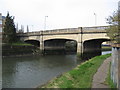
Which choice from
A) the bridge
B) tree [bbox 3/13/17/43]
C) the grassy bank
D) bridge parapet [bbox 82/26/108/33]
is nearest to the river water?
the grassy bank

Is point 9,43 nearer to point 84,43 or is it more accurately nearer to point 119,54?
point 84,43

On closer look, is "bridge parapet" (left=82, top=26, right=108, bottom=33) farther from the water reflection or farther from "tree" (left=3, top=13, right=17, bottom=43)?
"tree" (left=3, top=13, right=17, bottom=43)

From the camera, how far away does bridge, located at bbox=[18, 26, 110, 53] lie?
131ft

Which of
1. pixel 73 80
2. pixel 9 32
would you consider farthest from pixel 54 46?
pixel 73 80

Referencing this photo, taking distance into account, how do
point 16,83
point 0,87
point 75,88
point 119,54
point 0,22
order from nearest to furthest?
point 119,54 → point 75,88 → point 0,87 → point 16,83 → point 0,22

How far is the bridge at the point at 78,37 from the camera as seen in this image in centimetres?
3978

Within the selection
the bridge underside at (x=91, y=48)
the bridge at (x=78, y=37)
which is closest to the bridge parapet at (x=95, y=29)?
the bridge at (x=78, y=37)

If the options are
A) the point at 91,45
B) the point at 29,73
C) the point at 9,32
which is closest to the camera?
the point at 29,73

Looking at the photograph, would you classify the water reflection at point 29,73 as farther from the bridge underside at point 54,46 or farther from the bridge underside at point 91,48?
the bridge underside at point 54,46

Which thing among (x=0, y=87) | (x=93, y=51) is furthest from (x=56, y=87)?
(x=93, y=51)

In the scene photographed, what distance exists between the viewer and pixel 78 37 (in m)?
44.0

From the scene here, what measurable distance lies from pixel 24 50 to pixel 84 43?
20.9 metres

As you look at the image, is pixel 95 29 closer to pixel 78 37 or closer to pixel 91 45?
pixel 78 37

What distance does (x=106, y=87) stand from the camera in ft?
36.2
